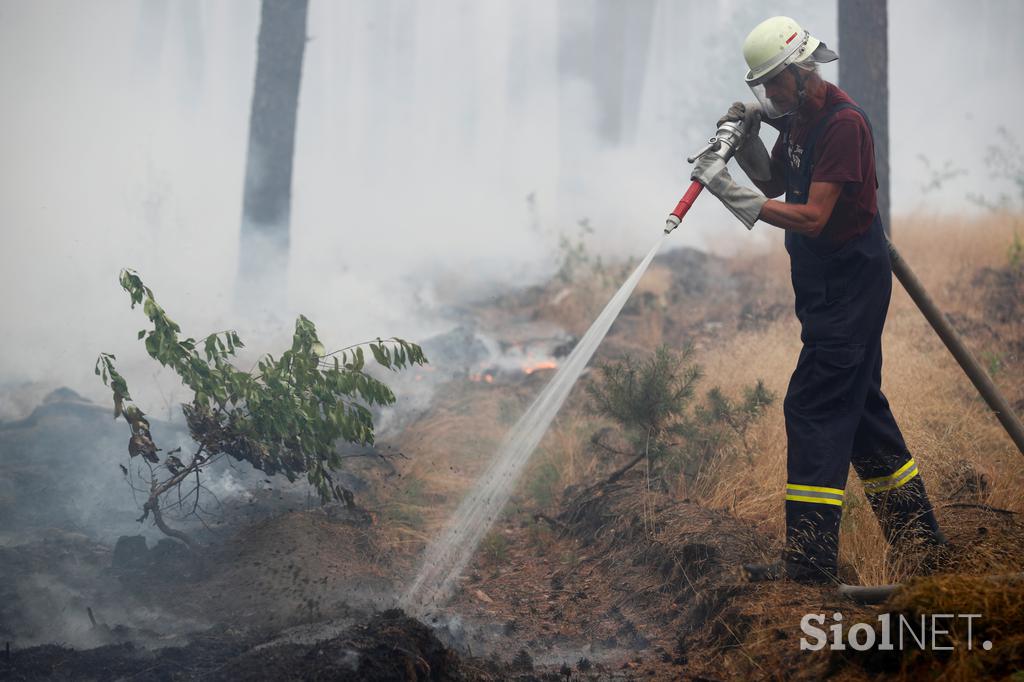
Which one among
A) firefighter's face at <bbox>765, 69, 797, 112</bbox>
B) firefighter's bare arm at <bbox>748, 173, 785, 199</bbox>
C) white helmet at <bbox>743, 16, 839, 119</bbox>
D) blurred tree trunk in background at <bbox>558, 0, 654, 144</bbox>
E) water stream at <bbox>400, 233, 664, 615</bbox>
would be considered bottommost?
water stream at <bbox>400, 233, 664, 615</bbox>

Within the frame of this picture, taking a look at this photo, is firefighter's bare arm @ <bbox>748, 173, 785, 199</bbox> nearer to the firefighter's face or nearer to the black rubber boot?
the firefighter's face

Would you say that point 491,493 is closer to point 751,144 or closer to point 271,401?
point 271,401

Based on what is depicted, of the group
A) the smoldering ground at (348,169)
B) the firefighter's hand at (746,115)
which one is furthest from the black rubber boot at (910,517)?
the smoldering ground at (348,169)

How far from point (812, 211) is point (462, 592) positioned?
2502mm

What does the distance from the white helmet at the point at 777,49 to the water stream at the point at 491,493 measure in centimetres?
80

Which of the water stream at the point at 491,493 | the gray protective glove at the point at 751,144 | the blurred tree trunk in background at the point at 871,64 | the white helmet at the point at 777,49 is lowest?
the water stream at the point at 491,493

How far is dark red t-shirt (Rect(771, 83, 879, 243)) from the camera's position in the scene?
10.5ft

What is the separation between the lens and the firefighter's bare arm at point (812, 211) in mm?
3176

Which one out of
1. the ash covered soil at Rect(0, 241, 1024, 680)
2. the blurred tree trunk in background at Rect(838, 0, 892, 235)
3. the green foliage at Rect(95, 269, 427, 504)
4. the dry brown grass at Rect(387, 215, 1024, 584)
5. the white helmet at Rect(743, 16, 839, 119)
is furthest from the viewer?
the blurred tree trunk in background at Rect(838, 0, 892, 235)

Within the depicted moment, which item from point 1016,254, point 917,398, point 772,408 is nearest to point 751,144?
point 772,408

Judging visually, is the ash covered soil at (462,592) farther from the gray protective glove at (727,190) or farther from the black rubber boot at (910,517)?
the gray protective glove at (727,190)

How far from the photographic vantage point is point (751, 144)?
Answer: 3684 millimetres

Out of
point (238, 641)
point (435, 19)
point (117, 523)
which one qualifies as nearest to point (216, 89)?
point (435, 19)

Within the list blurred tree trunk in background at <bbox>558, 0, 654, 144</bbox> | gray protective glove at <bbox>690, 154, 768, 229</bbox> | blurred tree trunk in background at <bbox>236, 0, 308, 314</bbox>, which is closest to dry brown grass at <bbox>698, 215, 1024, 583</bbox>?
gray protective glove at <bbox>690, 154, 768, 229</bbox>
